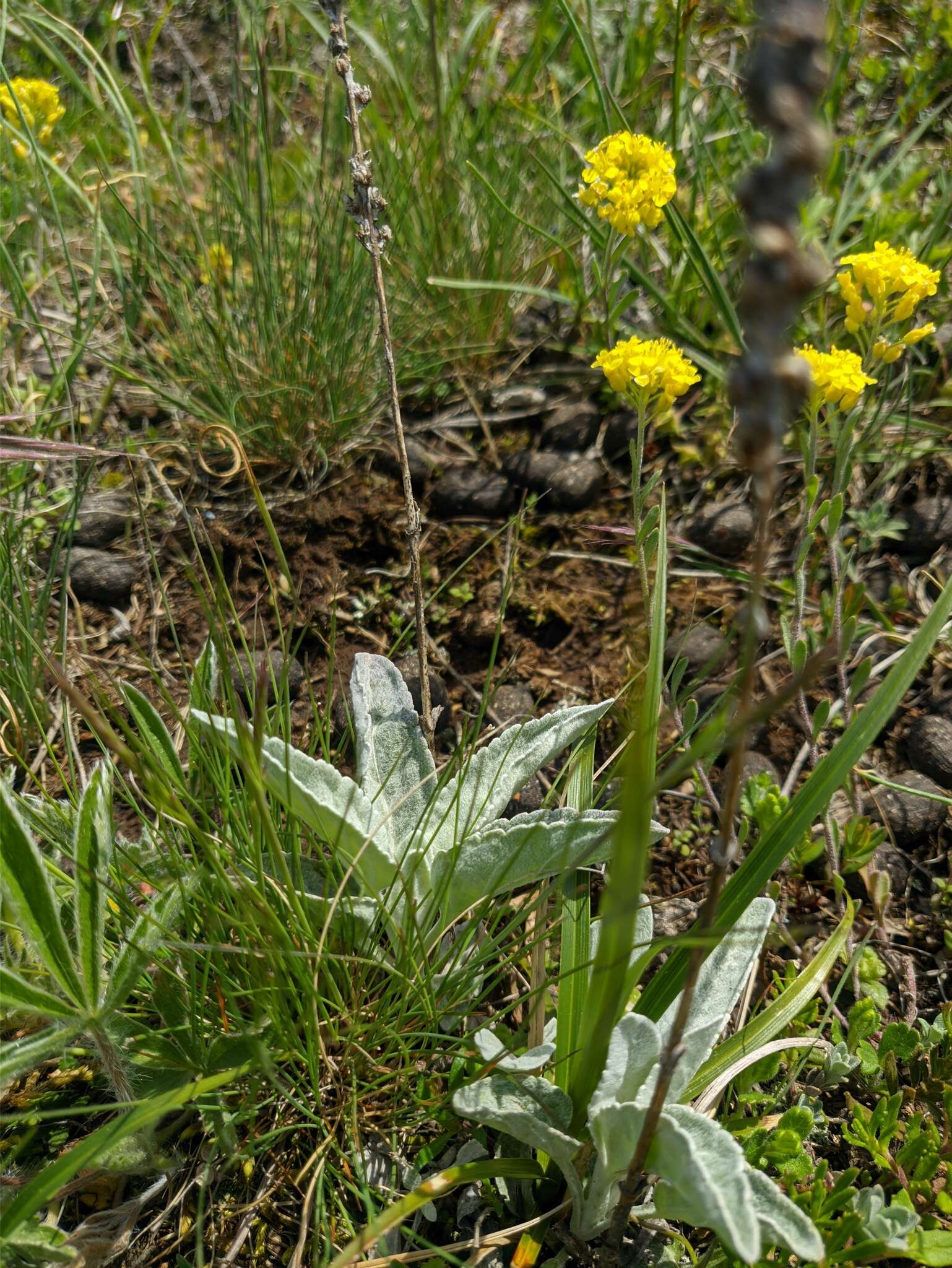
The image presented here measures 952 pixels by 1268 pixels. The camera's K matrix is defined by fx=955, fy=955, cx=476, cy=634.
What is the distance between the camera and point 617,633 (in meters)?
2.12

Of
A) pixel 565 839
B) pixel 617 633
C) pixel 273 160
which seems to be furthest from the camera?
pixel 273 160

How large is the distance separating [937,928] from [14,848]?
4.87 ft

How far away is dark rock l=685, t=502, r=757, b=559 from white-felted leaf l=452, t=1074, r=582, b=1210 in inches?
52.3

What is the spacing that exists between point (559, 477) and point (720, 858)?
5.22 feet

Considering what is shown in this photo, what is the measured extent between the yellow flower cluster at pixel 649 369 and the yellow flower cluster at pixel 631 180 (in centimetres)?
37

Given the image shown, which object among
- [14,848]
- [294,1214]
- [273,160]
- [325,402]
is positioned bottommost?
[294,1214]

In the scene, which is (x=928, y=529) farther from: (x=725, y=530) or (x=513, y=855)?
(x=513, y=855)

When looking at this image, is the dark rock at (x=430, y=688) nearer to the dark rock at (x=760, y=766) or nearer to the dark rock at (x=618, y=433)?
the dark rock at (x=760, y=766)

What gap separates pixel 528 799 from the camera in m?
1.81

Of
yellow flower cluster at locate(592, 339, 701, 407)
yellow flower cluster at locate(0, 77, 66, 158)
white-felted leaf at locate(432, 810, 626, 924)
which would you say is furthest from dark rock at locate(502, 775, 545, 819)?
yellow flower cluster at locate(0, 77, 66, 158)

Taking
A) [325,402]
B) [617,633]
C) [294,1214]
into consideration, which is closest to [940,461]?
[617,633]

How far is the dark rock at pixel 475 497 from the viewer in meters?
2.32

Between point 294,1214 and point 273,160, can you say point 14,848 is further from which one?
point 273,160

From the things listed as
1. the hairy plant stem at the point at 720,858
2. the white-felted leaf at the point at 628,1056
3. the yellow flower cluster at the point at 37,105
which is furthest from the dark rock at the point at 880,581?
the yellow flower cluster at the point at 37,105
